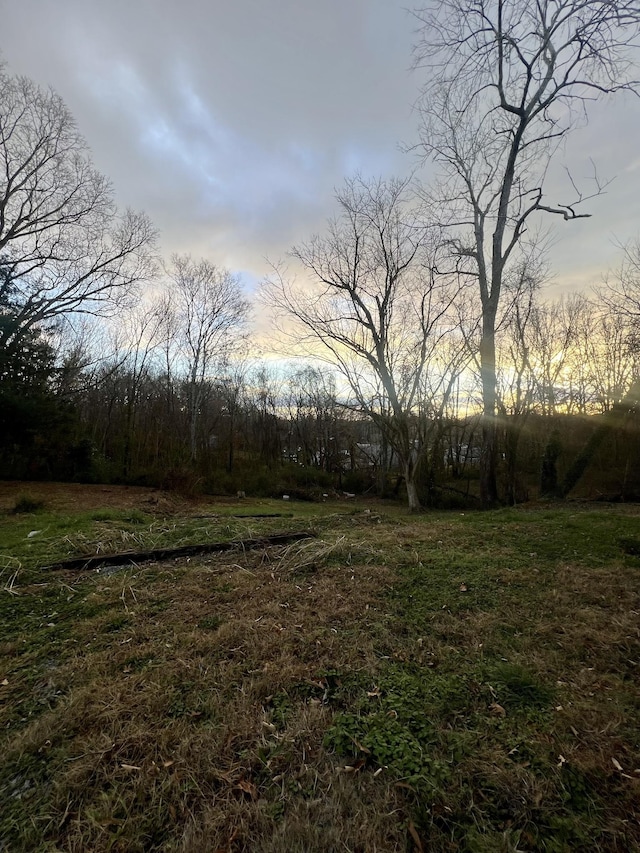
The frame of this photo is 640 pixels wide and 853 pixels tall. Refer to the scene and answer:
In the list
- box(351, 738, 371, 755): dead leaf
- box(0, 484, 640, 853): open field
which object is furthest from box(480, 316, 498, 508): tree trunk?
box(351, 738, 371, 755): dead leaf

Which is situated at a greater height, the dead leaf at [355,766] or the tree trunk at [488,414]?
the tree trunk at [488,414]

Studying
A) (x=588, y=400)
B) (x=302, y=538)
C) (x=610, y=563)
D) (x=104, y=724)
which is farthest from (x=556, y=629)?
(x=588, y=400)

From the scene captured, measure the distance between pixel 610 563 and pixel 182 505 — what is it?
387 inches

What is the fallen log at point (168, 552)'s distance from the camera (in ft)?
11.6

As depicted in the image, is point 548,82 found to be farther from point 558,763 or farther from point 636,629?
point 558,763

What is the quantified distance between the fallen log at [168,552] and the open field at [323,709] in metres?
0.26

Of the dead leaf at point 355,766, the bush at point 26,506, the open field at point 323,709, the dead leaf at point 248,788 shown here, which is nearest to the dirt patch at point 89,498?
the bush at point 26,506

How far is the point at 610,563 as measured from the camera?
130 inches

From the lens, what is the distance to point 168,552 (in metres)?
3.84

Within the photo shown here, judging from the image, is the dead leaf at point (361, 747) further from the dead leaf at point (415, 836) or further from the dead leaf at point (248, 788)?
the dead leaf at point (248, 788)

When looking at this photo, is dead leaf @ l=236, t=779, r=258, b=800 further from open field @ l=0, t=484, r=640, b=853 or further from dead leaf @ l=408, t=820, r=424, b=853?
dead leaf @ l=408, t=820, r=424, b=853

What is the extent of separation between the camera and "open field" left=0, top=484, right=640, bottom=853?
1134 mm

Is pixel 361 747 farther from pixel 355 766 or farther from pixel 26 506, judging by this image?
pixel 26 506

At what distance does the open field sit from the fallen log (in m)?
0.26
